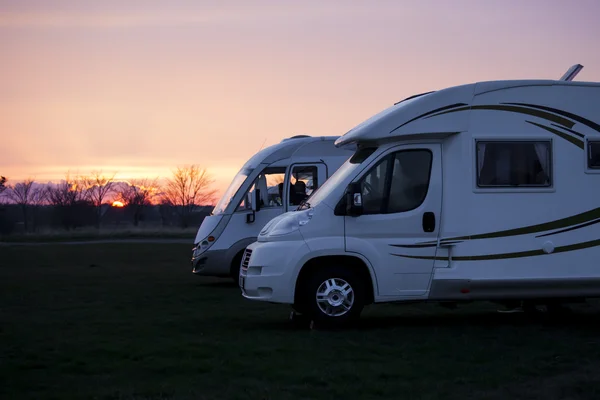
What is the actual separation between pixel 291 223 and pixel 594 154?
3954 millimetres

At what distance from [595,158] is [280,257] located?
4205 millimetres

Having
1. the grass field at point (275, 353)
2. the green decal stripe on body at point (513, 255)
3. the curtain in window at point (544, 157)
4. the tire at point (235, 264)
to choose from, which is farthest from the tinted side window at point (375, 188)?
the tire at point (235, 264)

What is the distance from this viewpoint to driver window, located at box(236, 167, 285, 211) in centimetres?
1827

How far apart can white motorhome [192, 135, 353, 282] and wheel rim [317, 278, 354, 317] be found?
22.4 feet

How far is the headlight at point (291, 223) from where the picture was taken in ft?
37.6

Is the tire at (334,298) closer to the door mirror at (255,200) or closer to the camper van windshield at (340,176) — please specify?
the camper van windshield at (340,176)

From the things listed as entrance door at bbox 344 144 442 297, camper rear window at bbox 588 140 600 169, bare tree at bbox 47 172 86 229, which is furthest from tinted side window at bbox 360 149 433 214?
bare tree at bbox 47 172 86 229

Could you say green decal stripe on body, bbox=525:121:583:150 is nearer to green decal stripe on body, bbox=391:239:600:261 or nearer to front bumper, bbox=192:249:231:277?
green decal stripe on body, bbox=391:239:600:261

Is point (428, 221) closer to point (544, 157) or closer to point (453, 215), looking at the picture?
point (453, 215)

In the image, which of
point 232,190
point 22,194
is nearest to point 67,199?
point 22,194

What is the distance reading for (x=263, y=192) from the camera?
18312mm

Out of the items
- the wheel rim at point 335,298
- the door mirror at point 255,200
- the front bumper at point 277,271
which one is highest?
the door mirror at point 255,200

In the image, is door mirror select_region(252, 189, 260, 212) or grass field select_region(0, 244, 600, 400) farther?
door mirror select_region(252, 189, 260, 212)

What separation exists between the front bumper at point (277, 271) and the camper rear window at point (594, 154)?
3.79 meters
